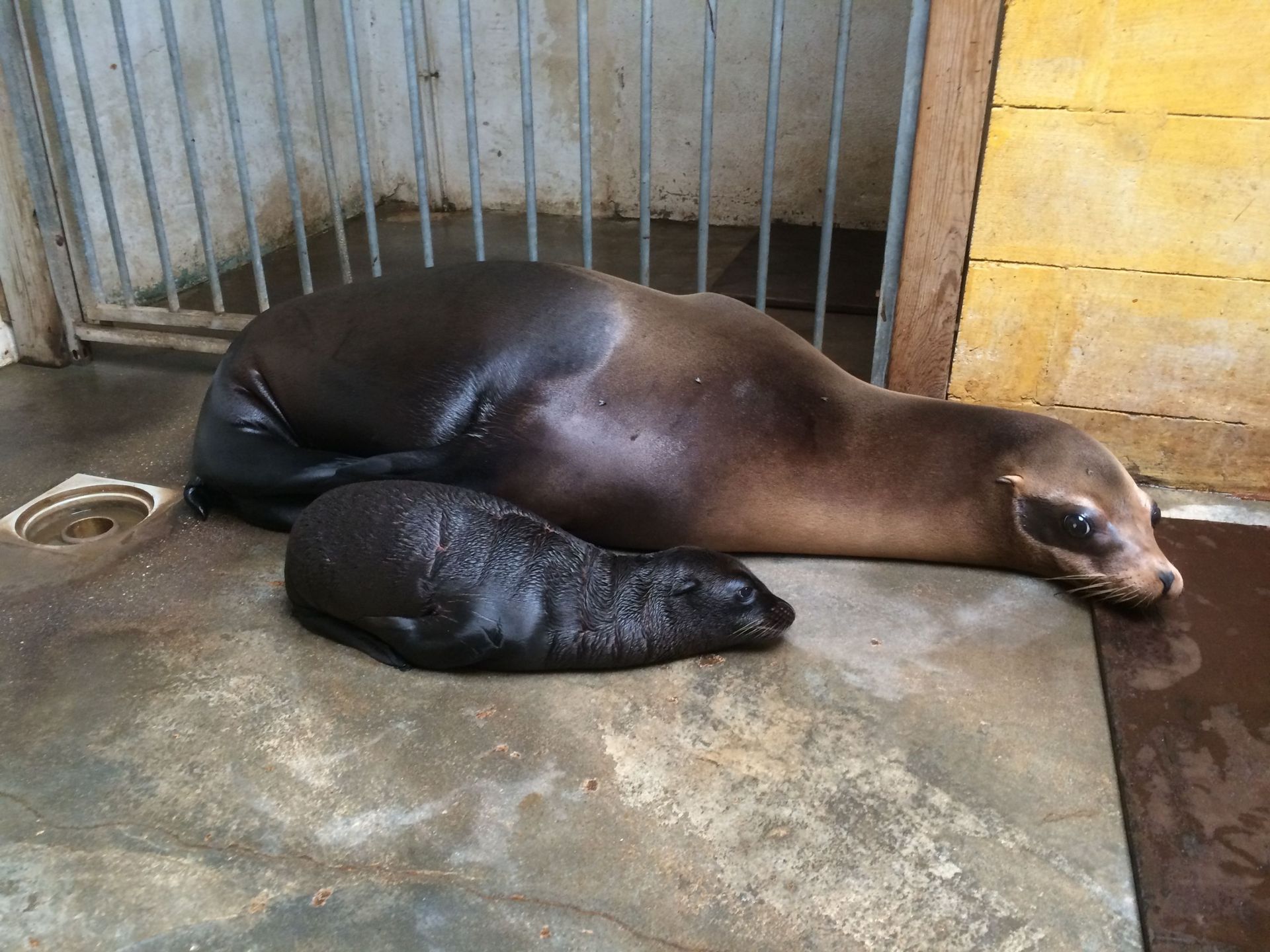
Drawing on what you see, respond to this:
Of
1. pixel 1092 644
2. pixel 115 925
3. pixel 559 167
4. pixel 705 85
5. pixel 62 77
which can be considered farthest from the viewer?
pixel 559 167

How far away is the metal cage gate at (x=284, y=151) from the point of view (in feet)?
10.7

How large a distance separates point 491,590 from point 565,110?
514cm

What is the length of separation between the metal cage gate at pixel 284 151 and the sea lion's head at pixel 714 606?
127 cm

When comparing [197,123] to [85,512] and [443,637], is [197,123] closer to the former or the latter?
[85,512]

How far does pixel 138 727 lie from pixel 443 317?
1318 millimetres

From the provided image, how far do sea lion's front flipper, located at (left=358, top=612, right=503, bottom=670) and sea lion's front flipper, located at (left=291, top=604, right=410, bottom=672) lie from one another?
2.5 inches

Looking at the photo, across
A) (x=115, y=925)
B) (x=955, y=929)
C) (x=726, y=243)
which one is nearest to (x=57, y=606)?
(x=115, y=925)

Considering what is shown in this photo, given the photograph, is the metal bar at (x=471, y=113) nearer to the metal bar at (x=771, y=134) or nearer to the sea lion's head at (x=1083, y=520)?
the metal bar at (x=771, y=134)

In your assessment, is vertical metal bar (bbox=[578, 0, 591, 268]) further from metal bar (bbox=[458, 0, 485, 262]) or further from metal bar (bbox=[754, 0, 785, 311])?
metal bar (bbox=[754, 0, 785, 311])

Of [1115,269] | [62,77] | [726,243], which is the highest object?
[62,77]

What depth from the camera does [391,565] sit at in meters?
2.30

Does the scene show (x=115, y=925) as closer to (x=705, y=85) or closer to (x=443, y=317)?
(x=443, y=317)

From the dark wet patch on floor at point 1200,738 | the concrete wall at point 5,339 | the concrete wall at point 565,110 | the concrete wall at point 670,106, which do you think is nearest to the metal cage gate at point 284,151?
the concrete wall at point 5,339

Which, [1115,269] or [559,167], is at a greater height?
[1115,269]
